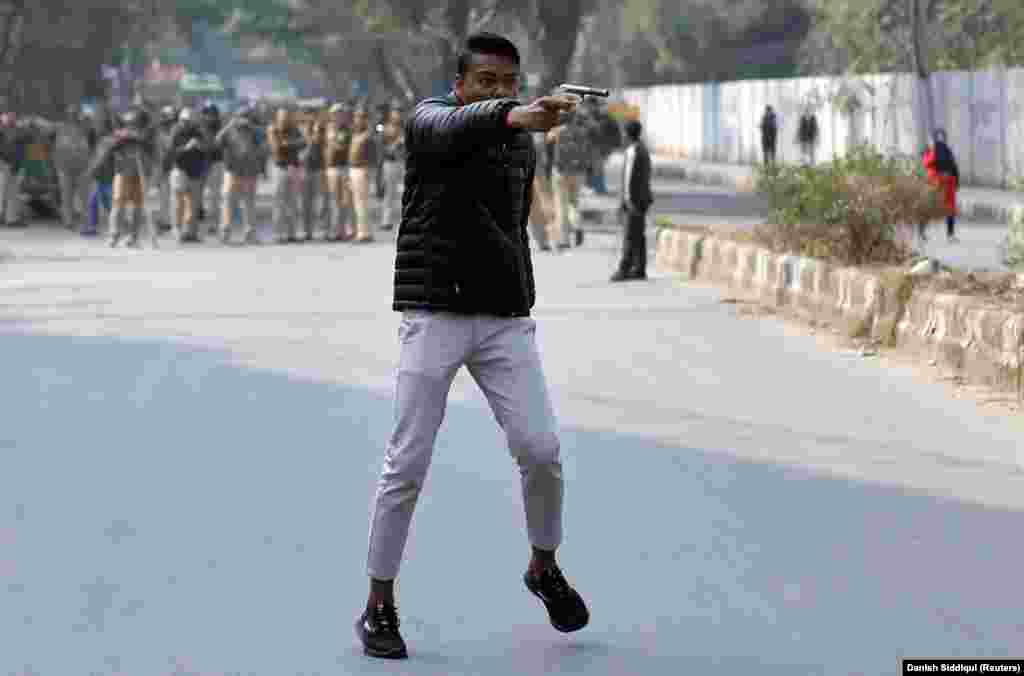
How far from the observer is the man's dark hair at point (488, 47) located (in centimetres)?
646

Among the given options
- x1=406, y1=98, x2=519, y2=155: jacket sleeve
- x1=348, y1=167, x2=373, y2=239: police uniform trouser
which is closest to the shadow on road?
x1=406, y1=98, x2=519, y2=155: jacket sleeve

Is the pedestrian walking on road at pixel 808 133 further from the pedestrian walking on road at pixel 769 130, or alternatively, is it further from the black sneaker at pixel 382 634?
the black sneaker at pixel 382 634

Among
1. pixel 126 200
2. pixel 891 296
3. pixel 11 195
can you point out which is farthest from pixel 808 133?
pixel 891 296

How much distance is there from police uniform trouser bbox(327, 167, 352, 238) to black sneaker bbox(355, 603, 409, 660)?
23477mm

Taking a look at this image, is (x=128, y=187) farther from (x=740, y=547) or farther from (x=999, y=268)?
(x=740, y=547)

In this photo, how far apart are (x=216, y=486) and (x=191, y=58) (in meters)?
156

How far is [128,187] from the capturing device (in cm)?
2955

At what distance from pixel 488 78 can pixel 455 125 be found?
23 centimetres

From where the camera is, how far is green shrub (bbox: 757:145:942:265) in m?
18.2

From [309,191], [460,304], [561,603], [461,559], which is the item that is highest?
[460,304]

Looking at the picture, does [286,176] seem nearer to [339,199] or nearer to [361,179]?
[339,199]

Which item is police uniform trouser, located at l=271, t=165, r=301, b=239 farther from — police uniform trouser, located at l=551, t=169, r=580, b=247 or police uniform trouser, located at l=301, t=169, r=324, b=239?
police uniform trouser, located at l=551, t=169, r=580, b=247

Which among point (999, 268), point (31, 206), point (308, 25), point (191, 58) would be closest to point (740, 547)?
point (999, 268)

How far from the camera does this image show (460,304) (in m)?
6.53
